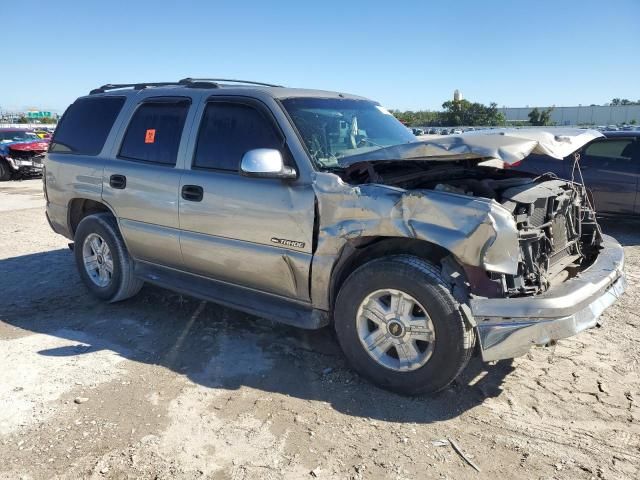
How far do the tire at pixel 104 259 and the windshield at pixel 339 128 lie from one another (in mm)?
2138

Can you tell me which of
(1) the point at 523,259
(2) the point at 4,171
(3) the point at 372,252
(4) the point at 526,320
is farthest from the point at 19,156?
(4) the point at 526,320

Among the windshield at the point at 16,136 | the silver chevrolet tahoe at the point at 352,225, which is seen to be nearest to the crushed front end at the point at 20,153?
the windshield at the point at 16,136

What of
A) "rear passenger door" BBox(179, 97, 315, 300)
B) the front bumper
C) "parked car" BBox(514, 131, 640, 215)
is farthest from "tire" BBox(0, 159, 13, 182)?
the front bumper

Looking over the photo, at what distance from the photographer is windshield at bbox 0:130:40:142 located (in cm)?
1756

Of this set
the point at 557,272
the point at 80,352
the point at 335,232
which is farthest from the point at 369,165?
the point at 80,352

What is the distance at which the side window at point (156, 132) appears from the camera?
4312 mm

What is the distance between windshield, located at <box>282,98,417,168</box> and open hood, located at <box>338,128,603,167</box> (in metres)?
0.18

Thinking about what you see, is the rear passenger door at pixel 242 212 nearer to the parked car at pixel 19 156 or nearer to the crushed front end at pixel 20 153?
the parked car at pixel 19 156

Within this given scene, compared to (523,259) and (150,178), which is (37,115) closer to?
(150,178)

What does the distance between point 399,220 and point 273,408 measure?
4.51 feet

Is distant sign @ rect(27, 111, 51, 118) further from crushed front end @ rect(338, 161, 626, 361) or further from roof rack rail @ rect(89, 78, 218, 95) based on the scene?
crushed front end @ rect(338, 161, 626, 361)

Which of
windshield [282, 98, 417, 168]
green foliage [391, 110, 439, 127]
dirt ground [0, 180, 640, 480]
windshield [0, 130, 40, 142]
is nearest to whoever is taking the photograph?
dirt ground [0, 180, 640, 480]

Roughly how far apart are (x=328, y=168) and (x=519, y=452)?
2.07m

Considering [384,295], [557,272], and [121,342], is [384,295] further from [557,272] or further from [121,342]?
[121,342]
